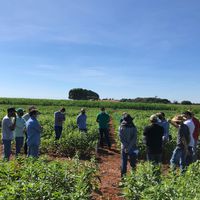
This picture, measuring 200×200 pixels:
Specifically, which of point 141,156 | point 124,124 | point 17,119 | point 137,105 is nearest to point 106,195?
point 124,124

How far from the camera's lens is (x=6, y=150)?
37.9ft

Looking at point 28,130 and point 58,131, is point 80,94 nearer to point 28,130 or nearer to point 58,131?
point 58,131

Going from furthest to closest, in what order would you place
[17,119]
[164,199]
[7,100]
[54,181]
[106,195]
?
1. [7,100]
2. [17,119]
3. [106,195]
4. [54,181]
5. [164,199]

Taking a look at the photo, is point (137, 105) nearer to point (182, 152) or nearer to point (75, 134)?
point (75, 134)

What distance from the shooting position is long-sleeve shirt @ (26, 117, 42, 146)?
11095mm

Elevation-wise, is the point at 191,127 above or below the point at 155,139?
above

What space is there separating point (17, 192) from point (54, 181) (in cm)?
124

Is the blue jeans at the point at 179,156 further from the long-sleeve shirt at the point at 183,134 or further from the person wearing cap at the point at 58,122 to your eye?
the person wearing cap at the point at 58,122

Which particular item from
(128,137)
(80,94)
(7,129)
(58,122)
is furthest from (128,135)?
(80,94)

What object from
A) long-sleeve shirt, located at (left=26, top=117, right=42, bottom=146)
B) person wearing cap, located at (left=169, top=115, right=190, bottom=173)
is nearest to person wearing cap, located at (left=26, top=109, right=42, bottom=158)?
long-sleeve shirt, located at (left=26, top=117, right=42, bottom=146)

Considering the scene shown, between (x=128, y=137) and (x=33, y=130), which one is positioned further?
(x=33, y=130)

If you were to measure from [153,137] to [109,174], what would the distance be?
2195mm

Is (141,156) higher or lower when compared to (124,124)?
lower

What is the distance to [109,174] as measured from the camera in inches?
473
